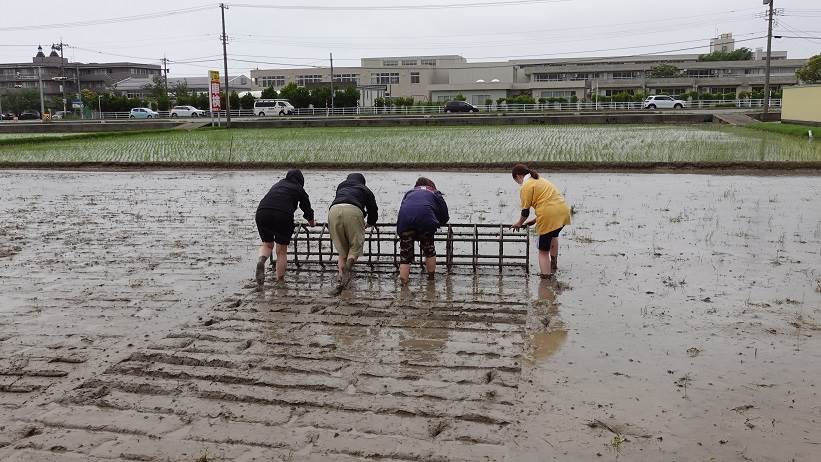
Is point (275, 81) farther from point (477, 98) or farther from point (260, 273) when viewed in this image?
point (260, 273)

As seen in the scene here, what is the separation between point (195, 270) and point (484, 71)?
216 ft

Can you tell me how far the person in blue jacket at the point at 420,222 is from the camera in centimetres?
706

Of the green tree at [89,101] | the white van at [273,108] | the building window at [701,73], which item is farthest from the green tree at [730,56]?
the green tree at [89,101]

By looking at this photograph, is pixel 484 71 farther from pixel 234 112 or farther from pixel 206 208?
pixel 206 208

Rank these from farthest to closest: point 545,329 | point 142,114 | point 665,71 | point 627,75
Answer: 1. point 627,75
2. point 665,71
3. point 142,114
4. point 545,329

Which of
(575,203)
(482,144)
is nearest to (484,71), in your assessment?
(482,144)

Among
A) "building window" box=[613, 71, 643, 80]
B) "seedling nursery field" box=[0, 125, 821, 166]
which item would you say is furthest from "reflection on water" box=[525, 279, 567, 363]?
"building window" box=[613, 71, 643, 80]

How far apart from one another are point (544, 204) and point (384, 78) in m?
69.8

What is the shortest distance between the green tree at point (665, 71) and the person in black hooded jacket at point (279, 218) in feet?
206

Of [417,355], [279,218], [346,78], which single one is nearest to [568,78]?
[346,78]

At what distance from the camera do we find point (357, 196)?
Result: 7.19 metres

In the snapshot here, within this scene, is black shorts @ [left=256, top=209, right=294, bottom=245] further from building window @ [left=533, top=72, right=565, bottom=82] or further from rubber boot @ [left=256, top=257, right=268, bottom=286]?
building window @ [left=533, top=72, right=565, bottom=82]

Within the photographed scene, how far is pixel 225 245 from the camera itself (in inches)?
368

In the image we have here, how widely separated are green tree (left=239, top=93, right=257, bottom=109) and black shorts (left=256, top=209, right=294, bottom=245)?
49.8m
